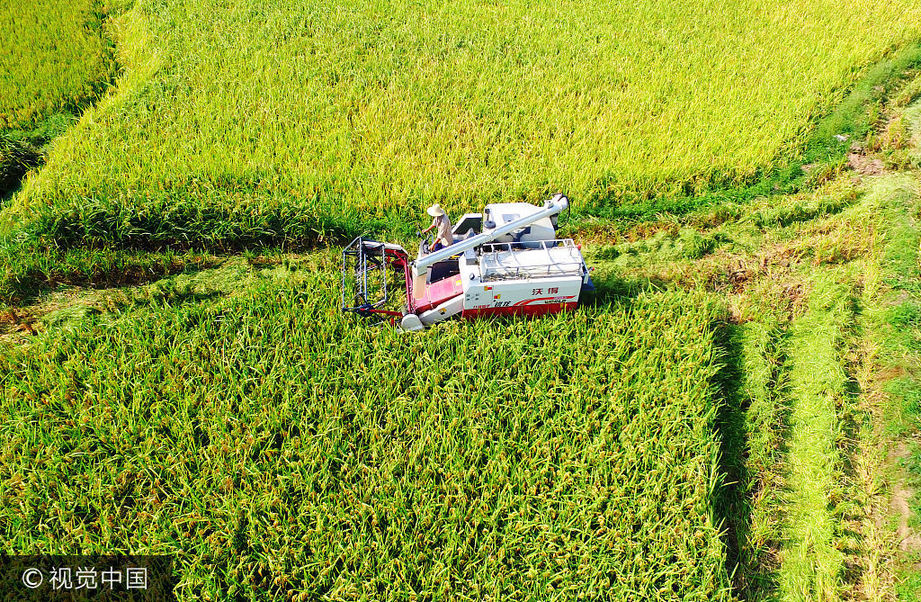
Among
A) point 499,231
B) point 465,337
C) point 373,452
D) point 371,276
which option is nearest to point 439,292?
point 465,337

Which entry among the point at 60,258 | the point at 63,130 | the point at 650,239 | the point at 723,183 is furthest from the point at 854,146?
the point at 63,130

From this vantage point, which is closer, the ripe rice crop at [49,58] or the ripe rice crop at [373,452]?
the ripe rice crop at [373,452]

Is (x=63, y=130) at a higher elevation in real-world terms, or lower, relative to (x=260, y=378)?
higher

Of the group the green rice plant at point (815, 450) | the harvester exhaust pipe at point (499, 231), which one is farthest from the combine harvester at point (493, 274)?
the green rice plant at point (815, 450)

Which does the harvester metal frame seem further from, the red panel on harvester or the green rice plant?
the green rice plant

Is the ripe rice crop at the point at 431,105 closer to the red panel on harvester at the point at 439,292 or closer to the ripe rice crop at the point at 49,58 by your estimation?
the ripe rice crop at the point at 49,58

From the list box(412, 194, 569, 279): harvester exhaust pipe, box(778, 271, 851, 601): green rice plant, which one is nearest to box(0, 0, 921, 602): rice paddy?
box(778, 271, 851, 601): green rice plant

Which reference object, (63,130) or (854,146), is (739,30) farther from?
(63,130)
